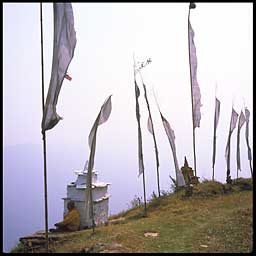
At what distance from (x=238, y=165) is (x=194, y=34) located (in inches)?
217

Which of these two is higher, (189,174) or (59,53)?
(59,53)

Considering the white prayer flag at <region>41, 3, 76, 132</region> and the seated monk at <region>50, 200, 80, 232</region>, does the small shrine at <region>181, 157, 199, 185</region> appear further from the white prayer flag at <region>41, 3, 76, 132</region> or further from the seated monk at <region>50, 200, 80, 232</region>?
the white prayer flag at <region>41, 3, 76, 132</region>

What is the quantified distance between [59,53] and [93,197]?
471 cm

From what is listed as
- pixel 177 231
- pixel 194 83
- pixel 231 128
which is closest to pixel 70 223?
pixel 177 231

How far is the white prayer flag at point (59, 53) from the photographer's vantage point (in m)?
6.88

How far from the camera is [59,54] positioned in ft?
22.7

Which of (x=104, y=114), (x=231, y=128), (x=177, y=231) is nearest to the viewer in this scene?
(x=177, y=231)

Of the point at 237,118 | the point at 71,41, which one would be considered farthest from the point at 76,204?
the point at 237,118

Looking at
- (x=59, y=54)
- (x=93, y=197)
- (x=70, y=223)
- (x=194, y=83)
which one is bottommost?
(x=70, y=223)

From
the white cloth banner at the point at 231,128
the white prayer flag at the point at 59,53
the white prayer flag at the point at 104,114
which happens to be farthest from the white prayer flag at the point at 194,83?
the white prayer flag at the point at 59,53

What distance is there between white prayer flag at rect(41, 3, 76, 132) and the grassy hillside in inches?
93.4

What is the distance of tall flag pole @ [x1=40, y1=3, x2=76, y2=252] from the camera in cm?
688

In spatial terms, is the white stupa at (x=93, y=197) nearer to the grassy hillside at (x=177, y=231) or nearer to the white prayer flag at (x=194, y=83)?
the grassy hillside at (x=177, y=231)

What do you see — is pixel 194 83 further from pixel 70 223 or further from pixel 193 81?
pixel 70 223
